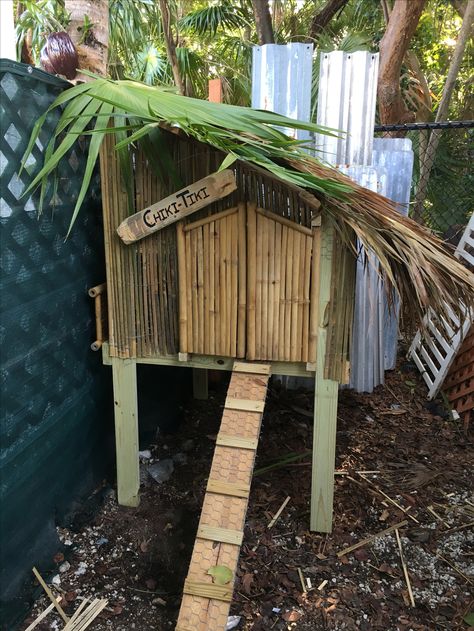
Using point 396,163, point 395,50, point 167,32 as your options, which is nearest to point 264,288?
point 396,163

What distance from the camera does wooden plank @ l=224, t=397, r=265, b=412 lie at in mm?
2195

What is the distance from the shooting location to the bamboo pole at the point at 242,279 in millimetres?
2186

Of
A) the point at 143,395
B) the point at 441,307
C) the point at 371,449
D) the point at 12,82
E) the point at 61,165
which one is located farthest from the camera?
the point at 371,449

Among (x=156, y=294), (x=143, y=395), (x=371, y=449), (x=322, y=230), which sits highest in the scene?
(x=322, y=230)

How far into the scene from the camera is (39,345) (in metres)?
2.08

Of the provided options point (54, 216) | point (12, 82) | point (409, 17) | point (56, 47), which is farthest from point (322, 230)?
point (409, 17)

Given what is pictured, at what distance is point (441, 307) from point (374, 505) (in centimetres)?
127

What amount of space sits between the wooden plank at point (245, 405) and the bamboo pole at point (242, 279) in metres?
0.22

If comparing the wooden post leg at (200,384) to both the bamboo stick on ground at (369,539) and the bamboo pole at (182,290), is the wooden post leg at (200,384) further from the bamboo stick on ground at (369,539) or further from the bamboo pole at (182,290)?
the bamboo stick on ground at (369,539)

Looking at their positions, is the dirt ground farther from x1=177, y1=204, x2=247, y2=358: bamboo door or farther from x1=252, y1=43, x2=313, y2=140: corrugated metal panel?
x1=252, y1=43, x2=313, y2=140: corrugated metal panel

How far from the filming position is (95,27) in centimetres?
263

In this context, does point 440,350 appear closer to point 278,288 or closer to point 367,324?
point 367,324

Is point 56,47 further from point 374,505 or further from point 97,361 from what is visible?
point 374,505

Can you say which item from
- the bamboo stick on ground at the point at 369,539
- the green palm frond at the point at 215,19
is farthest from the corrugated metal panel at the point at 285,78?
the green palm frond at the point at 215,19
